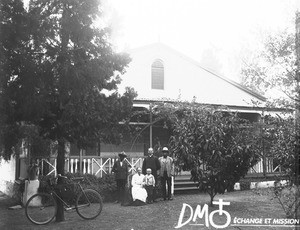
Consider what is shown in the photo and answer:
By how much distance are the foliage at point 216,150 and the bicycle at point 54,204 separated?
9.52 feet

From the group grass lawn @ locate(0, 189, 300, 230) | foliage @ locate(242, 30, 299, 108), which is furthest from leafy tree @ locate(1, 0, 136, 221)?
foliage @ locate(242, 30, 299, 108)

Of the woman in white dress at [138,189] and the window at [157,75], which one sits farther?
the window at [157,75]

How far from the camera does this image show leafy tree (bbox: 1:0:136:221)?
7441mm

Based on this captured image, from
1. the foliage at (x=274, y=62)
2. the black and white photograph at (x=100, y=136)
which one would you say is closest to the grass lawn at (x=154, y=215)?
the black and white photograph at (x=100, y=136)

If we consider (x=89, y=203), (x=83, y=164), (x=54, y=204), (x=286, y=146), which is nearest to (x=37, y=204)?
(x=54, y=204)

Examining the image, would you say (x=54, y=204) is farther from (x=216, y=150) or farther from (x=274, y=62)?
(x=274, y=62)

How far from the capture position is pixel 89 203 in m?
8.73

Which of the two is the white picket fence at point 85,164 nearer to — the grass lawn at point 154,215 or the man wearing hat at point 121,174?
the man wearing hat at point 121,174

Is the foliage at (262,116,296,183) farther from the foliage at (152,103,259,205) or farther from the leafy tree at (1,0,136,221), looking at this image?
the leafy tree at (1,0,136,221)

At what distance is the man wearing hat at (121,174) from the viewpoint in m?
11.7

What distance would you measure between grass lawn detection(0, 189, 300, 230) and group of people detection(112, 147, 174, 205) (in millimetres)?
402

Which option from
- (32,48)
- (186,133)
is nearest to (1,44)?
(32,48)

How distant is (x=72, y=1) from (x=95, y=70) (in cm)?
154

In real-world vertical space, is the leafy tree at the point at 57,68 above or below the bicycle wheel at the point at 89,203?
above
